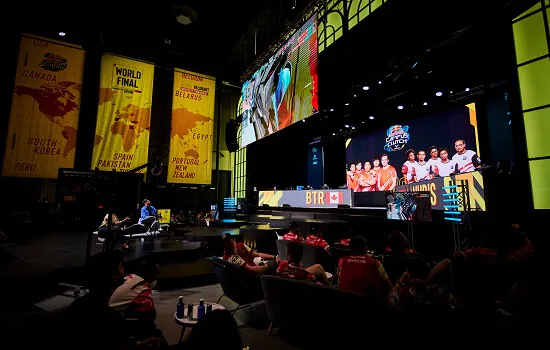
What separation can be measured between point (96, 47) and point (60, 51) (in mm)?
2149

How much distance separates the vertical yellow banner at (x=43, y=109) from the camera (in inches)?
301

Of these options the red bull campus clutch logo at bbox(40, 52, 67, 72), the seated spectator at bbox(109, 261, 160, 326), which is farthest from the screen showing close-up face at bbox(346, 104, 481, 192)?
the red bull campus clutch logo at bbox(40, 52, 67, 72)

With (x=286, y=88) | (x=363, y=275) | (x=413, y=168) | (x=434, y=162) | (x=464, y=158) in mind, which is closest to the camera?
(x=363, y=275)

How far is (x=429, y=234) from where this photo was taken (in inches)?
Answer: 183

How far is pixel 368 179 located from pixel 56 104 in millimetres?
11650

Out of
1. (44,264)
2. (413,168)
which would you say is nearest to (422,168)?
(413,168)

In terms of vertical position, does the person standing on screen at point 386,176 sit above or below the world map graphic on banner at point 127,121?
below

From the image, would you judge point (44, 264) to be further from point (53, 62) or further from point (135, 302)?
point (53, 62)

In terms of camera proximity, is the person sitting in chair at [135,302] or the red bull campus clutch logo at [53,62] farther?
the red bull campus clutch logo at [53,62]

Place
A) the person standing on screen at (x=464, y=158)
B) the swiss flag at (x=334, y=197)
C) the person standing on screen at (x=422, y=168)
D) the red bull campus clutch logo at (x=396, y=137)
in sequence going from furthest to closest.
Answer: the red bull campus clutch logo at (x=396, y=137) → the person standing on screen at (x=422, y=168) → the swiss flag at (x=334, y=197) → the person standing on screen at (x=464, y=158)

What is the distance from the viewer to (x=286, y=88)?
267 inches

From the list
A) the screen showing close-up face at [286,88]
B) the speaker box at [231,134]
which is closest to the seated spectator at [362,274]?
the screen showing close-up face at [286,88]

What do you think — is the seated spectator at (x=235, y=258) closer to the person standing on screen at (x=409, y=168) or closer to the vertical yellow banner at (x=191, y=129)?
the vertical yellow banner at (x=191, y=129)

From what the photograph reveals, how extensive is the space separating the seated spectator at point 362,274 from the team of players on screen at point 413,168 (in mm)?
5898
